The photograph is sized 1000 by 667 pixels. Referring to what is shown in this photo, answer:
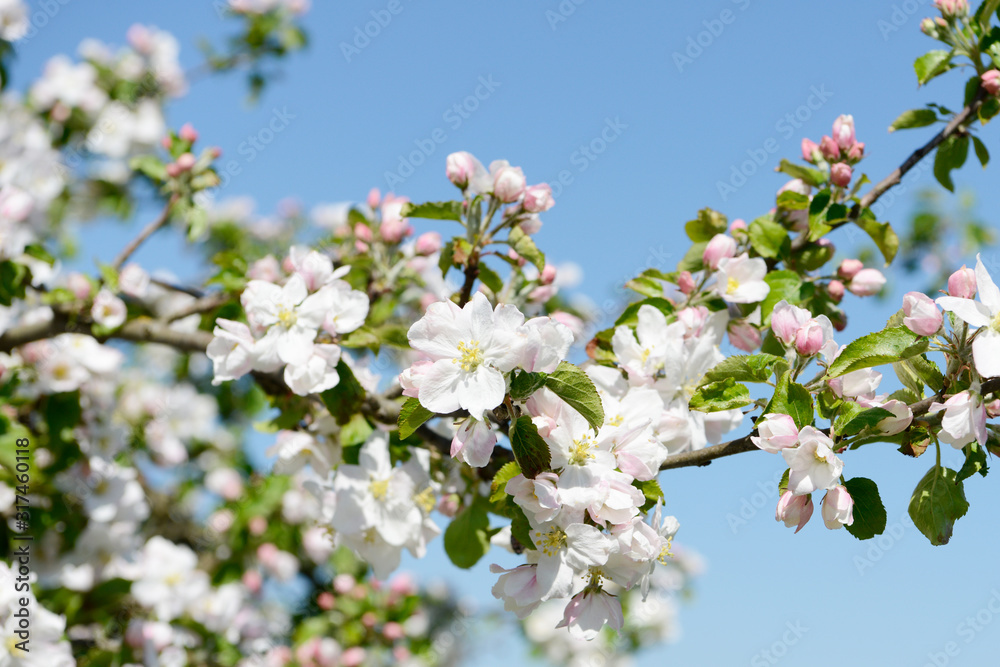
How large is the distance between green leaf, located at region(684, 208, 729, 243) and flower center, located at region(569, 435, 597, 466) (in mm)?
877

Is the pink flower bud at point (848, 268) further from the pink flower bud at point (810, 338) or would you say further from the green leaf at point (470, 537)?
the green leaf at point (470, 537)

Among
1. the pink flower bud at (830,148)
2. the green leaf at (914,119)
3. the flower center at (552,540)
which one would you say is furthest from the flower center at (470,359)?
the green leaf at (914,119)

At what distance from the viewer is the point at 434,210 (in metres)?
1.61

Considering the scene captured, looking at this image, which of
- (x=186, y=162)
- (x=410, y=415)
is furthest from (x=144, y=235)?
(x=410, y=415)

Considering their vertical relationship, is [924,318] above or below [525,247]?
below

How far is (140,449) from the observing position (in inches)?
138

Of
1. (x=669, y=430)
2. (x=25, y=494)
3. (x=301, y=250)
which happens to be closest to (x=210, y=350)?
(x=301, y=250)

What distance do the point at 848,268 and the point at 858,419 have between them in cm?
76

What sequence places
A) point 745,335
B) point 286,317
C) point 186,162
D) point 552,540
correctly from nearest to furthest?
point 552,540, point 286,317, point 745,335, point 186,162

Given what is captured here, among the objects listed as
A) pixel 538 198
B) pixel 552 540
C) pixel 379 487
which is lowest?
pixel 552 540

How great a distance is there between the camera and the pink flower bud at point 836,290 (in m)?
1.76

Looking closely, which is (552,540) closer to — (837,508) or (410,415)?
(410,415)

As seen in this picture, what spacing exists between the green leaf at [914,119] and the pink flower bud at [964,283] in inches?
35.5

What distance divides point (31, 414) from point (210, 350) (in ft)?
4.69
